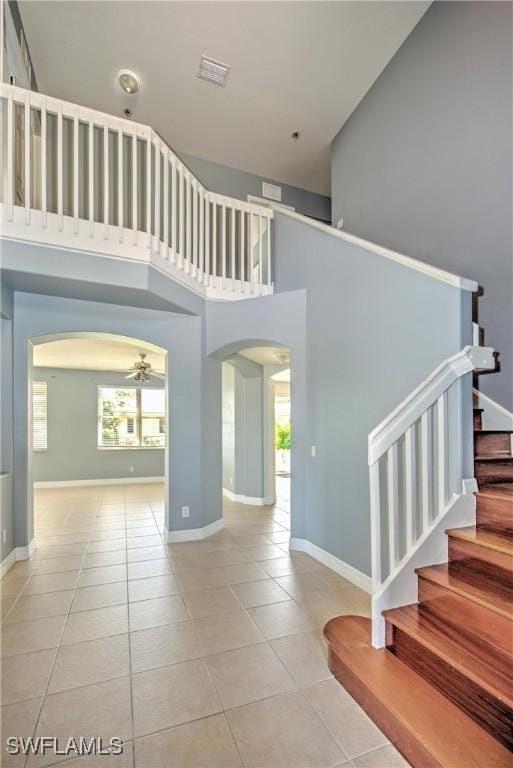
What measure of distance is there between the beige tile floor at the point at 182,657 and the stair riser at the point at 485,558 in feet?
2.94

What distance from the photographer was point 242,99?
16.0 feet

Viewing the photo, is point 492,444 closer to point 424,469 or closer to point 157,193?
point 424,469

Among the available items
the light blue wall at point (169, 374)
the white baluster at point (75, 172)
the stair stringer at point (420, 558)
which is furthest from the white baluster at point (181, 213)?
the stair stringer at point (420, 558)

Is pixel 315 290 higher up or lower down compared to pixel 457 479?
higher up

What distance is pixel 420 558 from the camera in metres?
2.09

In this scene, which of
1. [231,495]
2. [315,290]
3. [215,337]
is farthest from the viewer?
[231,495]

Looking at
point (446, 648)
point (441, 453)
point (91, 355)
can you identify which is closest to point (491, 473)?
point (441, 453)

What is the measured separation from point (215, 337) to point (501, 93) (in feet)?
11.4

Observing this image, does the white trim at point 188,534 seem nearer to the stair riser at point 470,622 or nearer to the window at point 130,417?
the stair riser at point 470,622

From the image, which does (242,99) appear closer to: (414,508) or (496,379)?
(496,379)

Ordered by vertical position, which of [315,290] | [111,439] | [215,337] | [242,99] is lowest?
[111,439]

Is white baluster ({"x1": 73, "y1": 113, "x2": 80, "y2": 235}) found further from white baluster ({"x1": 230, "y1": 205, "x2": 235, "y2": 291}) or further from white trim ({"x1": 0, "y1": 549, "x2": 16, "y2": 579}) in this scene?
white trim ({"x1": 0, "y1": 549, "x2": 16, "y2": 579})

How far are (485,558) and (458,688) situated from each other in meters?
0.58

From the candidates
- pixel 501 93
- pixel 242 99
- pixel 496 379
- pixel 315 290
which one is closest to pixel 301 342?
pixel 315 290
